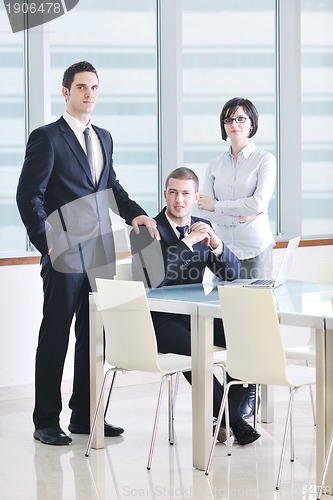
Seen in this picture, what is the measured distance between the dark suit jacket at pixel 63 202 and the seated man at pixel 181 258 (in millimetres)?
219

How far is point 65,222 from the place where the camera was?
4930 millimetres

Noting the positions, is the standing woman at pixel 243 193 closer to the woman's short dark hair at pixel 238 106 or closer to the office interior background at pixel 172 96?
the woman's short dark hair at pixel 238 106

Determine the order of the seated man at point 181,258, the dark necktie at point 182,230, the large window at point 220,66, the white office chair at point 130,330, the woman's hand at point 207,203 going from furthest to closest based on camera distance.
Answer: the large window at point 220,66 → the woman's hand at point 207,203 → the dark necktie at point 182,230 → the seated man at point 181,258 → the white office chair at point 130,330

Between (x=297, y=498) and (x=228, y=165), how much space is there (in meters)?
2.11

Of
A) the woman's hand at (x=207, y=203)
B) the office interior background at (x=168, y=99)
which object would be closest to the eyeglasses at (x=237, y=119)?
the woman's hand at (x=207, y=203)

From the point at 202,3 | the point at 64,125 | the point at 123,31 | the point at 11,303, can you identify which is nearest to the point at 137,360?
the point at 64,125

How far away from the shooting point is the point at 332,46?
740 centimetres

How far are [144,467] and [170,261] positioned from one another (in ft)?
3.38

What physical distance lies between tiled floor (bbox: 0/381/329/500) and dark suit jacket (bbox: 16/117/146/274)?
895 millimetres

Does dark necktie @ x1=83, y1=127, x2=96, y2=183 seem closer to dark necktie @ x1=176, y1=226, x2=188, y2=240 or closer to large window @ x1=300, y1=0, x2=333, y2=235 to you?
dark necktie @ x1=176, y1=226, x2=188, y2=240

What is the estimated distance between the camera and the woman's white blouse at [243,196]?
5469 millimetres

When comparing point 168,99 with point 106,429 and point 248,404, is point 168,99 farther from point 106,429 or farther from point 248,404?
point 106,429

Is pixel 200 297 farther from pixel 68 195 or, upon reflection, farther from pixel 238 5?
pixel 238 5

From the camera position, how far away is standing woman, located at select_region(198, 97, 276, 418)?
5.43 m
